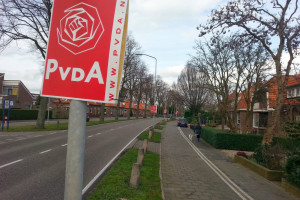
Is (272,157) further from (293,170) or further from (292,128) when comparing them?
(292,128)

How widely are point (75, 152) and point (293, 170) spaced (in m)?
8.41

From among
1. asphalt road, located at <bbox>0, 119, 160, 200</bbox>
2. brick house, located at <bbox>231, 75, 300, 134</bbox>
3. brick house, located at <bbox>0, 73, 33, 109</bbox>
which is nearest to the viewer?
asphalt road, located at <bbox>0, 119, 160, 200</bbox>

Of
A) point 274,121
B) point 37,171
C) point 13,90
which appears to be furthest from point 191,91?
point 37,171

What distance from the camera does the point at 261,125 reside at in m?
28.1

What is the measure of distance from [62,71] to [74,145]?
587 millimetres

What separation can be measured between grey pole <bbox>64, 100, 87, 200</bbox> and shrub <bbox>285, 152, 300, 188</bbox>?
7807mm

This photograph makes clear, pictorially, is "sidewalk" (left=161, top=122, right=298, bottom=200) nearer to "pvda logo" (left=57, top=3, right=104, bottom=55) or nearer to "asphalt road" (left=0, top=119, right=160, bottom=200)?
"asphalt road" (left=0, top=119, right=160, bottom=200)

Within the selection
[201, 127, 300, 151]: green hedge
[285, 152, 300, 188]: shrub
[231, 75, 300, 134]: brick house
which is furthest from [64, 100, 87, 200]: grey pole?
[201, 127, 300, 151]: green hedge

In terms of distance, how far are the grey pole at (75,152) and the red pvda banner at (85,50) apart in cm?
13

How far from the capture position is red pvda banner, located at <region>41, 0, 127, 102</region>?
1921mm

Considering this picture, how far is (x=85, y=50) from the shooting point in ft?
6.43

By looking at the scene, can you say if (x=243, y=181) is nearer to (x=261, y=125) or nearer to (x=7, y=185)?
(x=7, y=185)

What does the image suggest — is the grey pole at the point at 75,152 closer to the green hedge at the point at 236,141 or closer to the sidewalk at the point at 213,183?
the sidewalk at the point at 213,183

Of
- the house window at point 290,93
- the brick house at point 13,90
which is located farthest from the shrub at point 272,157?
the brick house at point 13,90
